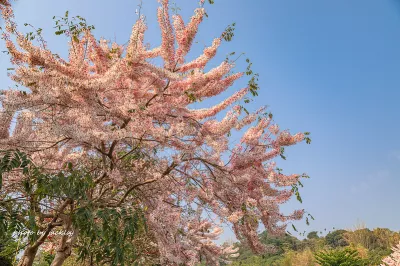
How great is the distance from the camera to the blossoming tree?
421 centimetres

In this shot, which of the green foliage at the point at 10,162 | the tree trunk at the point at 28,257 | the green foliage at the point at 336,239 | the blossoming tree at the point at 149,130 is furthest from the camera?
the green foliage at the point at 336,239

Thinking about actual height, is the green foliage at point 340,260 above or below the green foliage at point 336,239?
below

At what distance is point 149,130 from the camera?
14.5ft

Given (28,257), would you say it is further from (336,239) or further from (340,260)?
(336,239)

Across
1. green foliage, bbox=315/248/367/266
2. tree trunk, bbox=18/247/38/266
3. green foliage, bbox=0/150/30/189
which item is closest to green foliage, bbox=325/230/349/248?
green foliage, bbox=315/248/367/266

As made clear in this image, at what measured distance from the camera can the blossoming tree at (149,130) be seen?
4207 mm

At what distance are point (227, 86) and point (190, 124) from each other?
0.82m

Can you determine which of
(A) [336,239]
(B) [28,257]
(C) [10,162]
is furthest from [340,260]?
(A) [336,239]

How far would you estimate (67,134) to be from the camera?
3.92m

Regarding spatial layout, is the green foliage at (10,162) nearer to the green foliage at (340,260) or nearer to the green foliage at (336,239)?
the green foliage at (340,260)

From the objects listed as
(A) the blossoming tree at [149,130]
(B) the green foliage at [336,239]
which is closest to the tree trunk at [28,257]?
(A) the blossoming tree at [149,130]

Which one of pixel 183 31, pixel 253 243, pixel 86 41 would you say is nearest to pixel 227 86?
pixel 183 31

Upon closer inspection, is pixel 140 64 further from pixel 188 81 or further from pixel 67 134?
pixel 67 134

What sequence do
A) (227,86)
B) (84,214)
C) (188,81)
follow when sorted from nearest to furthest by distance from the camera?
(84,214), (188,81), (227,86)
